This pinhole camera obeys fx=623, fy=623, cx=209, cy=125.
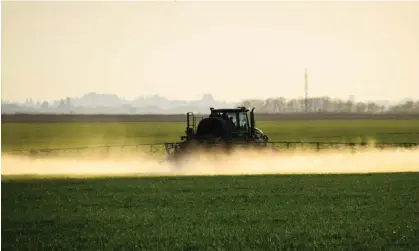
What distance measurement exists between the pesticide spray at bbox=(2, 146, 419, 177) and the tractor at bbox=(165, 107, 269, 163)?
0.42 meters

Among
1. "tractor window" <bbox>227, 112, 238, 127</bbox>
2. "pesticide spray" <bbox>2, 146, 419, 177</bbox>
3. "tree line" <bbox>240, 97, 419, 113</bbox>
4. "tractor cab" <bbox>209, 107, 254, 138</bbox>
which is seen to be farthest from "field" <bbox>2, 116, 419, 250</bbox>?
"tree line" <bbox>240, 97, 419, 113</bbox>

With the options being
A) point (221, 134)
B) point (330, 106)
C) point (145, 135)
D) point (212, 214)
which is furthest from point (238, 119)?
point (330, 106)

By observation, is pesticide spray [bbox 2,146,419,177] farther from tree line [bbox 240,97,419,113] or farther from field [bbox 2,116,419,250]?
tree line [bbox 240,97,419,113]

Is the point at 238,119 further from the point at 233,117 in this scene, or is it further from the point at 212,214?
the point at 212,214

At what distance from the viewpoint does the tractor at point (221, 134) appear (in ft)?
91.9

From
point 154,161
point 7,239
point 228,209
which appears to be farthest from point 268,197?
point 154,161

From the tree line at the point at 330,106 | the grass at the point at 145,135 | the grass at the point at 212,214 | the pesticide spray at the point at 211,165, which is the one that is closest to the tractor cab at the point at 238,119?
the pesticide spray at the point at 211,165

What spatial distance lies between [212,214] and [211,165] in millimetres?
13535

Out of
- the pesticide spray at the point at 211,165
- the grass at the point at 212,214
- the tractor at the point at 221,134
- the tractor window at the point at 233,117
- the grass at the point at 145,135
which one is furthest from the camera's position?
the grass at the point at 145,135

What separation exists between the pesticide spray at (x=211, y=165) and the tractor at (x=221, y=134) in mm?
425

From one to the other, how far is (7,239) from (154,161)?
62.4 feet

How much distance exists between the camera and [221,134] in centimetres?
2838

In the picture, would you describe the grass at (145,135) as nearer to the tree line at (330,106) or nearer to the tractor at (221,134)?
the tractor at (221,134)

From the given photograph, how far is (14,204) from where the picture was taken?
16.9 metres
